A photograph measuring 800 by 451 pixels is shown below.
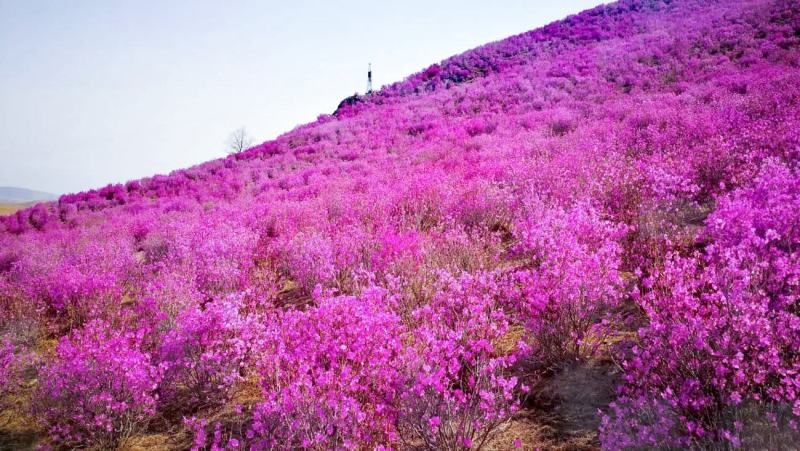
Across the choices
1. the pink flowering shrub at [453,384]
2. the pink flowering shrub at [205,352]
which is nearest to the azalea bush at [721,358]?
the pink flowering shrub at [453,384]

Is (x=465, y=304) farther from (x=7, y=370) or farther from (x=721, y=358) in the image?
(x=7, y=370)

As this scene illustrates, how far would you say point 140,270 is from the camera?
23.2 feet

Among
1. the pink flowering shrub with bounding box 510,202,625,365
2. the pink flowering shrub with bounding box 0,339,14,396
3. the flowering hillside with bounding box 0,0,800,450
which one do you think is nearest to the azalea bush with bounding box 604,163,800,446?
the flowering hillside with bounding box 0,0,800,450

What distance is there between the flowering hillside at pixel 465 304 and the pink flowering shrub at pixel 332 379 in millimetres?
22

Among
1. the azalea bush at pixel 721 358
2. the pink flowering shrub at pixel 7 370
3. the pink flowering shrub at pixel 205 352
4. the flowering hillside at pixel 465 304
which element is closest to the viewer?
the azalea bush at pixel 721 358

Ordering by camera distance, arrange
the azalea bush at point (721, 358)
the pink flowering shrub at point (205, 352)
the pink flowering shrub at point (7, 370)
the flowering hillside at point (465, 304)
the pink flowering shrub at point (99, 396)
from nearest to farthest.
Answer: the azalea bush at point (721, 358) → the flowering hillside at point (465, 304) → the pink flowering shrub at point (99, 396) → the pink flowering shrub at point (205, 352) → the pink flowering shrub at point (7, 370)

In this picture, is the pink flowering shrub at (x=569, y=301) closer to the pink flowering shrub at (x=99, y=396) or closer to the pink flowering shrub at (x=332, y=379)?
the pink flowering shrub at (x=332, y=379)

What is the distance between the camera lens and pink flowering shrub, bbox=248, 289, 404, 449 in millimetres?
2748

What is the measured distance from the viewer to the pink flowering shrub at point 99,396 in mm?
3471

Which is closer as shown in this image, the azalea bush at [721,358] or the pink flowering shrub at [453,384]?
the azalea bush at [721,358]

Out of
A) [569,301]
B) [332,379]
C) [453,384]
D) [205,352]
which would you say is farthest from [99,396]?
[569,301]

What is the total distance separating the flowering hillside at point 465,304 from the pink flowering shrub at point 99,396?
0.02 meters

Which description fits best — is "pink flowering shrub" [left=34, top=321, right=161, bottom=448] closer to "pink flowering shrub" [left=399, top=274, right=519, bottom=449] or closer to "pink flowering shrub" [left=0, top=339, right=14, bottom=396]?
"pink flowering shrub" [left=0, top=339, right=14, bottom=396]

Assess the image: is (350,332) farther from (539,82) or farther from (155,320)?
(539,82)
